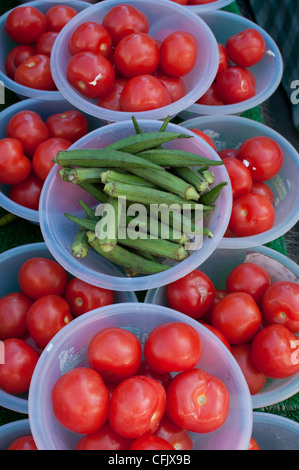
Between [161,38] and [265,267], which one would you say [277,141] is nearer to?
[265,267]

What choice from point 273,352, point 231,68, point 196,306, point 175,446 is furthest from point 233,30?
point 175,446

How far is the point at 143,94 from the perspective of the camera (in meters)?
1.77

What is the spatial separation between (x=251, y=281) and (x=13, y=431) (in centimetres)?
100

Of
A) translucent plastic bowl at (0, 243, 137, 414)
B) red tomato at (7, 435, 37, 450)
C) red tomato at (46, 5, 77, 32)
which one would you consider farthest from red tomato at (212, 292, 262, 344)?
red tomato at (46, 5, 77, 32)

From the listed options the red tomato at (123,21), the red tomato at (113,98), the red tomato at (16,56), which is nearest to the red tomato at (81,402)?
the red tomato at (113,98)

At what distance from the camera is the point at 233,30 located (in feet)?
7.94

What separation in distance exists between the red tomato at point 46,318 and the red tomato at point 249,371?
2.16ft

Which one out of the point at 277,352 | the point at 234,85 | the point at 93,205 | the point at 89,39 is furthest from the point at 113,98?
the point at 277,352

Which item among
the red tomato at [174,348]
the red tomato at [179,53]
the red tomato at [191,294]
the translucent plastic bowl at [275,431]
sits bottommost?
the translucent plastic bowl at [275,431]

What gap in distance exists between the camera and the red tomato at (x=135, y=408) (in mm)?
1102

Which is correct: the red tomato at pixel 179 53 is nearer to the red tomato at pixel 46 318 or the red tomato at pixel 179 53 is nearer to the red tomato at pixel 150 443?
the red tomato at pixel 46 318

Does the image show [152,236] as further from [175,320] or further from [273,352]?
[273,352]

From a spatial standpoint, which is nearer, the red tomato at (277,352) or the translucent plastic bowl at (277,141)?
the red tomato at (277,352)
